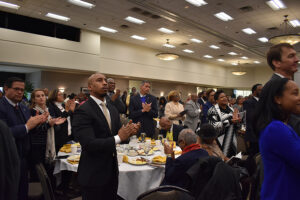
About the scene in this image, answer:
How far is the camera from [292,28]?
418 inches

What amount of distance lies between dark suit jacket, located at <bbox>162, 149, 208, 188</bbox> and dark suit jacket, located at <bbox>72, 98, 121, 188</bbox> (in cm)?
53

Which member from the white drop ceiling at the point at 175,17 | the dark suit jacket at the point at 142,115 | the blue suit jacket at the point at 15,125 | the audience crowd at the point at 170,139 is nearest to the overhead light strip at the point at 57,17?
the white drop ceiling at the point at 175,17

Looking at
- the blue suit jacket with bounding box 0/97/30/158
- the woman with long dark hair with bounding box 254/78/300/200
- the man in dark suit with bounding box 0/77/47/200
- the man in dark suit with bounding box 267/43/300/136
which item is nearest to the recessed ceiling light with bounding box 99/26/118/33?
the man in dark suit with bounding box 0/77/47/200

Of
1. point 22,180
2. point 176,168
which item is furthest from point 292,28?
point 22,180

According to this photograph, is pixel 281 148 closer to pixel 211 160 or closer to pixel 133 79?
pixel 211 160

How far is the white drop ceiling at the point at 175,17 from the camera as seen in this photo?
8117 millimetres

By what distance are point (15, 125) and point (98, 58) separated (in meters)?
9.64

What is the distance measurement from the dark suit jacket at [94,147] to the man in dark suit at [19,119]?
889mm

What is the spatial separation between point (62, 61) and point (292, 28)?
1109 cm

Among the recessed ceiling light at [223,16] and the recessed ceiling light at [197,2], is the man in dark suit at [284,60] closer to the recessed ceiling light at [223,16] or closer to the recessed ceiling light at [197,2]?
the recessed ceiling light at [197,2]

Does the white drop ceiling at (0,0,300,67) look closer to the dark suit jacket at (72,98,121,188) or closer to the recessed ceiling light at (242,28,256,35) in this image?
the recessed ceiling light at (242,28,256,35)

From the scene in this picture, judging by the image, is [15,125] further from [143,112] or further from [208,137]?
[143,112]

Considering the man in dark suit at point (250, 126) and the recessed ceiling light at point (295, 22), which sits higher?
the recessed ceiling light at point (295, 22)

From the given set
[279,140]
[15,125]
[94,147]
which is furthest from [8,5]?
[279,140]
